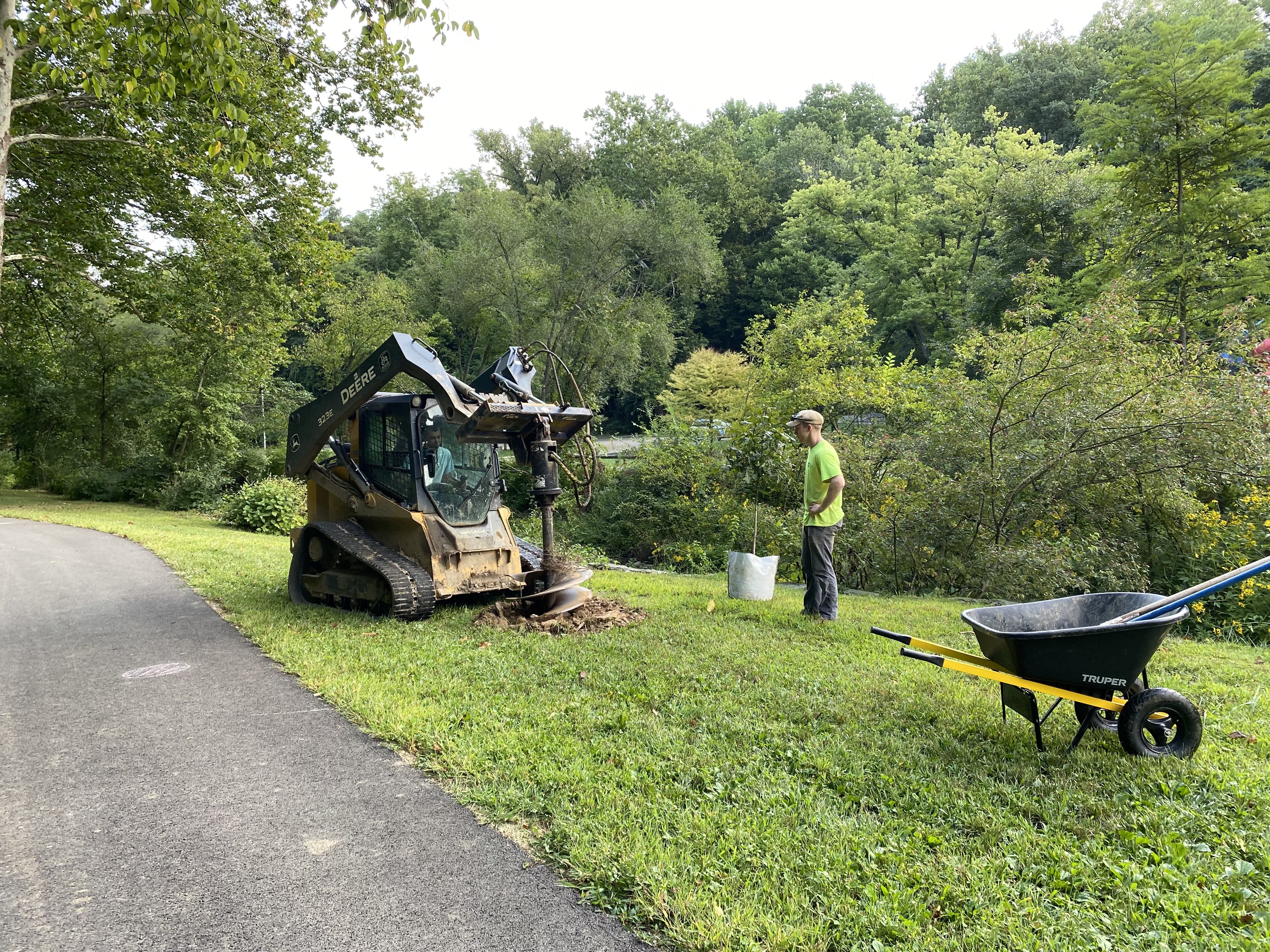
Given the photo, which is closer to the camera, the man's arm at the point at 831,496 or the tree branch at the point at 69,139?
the man's arm at the point at 831,496

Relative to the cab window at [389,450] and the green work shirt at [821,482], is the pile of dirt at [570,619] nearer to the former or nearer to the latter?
the cab window at [389,450]

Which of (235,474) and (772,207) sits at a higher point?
(772,207)

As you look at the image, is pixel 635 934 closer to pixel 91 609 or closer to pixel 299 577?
pixel 299 577

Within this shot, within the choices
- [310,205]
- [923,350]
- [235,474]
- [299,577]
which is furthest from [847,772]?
[923,350]

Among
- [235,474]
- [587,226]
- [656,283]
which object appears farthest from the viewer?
[656,283]

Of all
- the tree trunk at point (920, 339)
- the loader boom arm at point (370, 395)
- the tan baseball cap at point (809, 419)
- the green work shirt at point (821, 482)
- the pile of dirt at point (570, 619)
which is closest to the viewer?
the loader boom arm at point (370, 395)

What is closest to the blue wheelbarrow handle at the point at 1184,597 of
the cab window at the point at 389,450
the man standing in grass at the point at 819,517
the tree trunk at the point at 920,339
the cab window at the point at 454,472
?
the man standing in grass at the point at 819,517

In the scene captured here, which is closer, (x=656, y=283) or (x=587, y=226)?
(x=587, y=226)

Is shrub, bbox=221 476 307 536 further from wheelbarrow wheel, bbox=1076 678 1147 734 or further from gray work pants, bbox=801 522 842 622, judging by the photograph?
wheelbarrow wheel, bbox=1076 678 1147 734

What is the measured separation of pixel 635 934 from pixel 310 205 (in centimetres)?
1640

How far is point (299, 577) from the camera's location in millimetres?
8062

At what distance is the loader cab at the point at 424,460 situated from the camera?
24.5ft

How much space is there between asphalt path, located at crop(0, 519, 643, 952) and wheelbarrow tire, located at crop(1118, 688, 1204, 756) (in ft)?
9.22

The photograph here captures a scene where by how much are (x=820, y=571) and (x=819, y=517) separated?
59 cm
